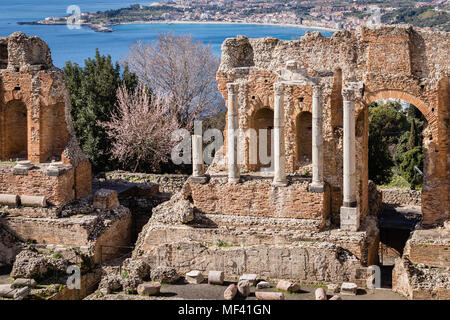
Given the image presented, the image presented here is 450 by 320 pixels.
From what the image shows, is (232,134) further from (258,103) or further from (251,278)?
(251,278)

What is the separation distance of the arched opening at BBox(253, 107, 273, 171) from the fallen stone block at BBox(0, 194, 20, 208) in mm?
7903

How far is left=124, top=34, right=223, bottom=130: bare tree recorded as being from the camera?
Result: 1820 inches

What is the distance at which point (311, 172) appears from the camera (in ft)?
86.0

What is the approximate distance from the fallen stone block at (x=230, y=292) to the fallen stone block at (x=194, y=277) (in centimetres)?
140

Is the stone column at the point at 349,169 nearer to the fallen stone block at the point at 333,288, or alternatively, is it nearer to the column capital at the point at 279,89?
the column capital at the point at 279,89

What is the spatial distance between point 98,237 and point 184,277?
11.7 feet

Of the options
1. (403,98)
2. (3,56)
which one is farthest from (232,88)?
(3,56)

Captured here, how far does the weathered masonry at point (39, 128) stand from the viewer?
26.8 m

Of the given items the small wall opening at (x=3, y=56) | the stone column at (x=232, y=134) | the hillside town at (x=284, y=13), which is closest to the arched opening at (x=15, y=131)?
the small wall opening at (x=3, y=56)

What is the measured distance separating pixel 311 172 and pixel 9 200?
9.75 meters

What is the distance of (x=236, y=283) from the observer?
2316 centimetres

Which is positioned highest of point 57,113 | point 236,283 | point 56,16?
point 56,16

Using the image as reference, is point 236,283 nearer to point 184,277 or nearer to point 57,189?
point 184,277

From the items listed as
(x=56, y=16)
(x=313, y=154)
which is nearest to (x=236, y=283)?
(x=313, y=154)
